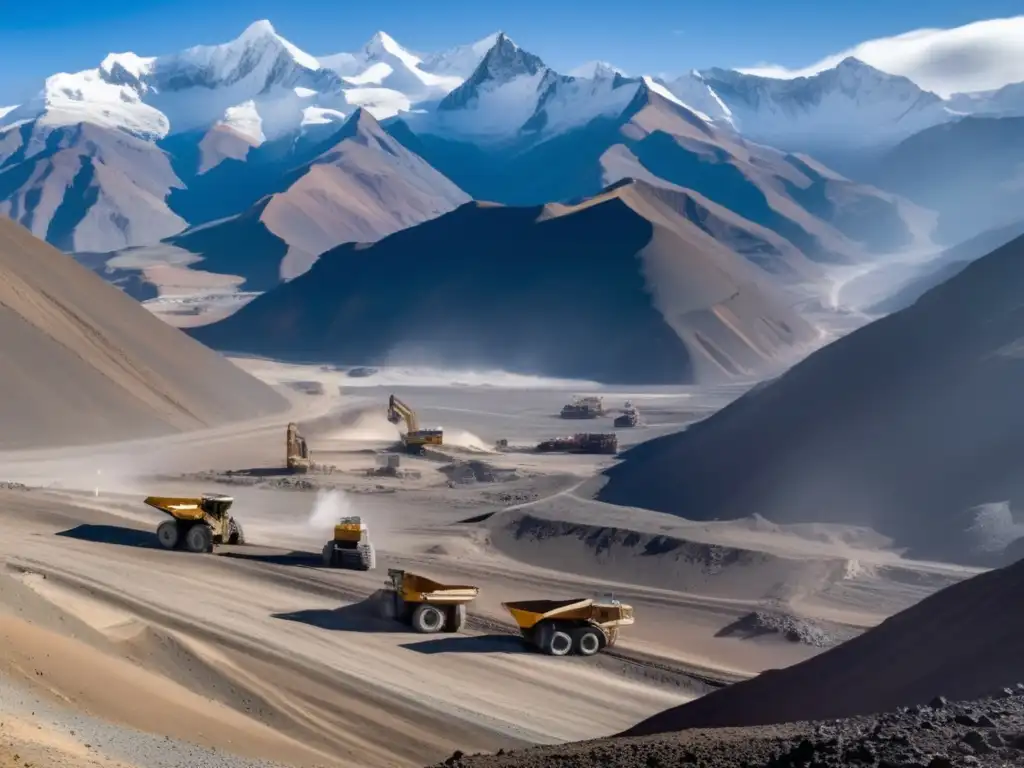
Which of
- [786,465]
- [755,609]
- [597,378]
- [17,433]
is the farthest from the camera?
[597,378]

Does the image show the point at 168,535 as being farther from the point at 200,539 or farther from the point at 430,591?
the point at 430,591

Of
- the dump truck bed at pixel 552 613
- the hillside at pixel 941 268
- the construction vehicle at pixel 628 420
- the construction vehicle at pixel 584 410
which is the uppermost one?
the hillside at pixel 941 268

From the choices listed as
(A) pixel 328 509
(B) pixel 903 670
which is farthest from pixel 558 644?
(A) pixel 328 509

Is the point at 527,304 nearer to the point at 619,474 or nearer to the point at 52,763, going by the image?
the point at 619,474

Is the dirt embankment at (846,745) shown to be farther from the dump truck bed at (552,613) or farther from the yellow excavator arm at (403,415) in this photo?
the yellow excavator arm at (403,415)

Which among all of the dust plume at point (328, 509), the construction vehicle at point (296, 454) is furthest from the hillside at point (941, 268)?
the dust plume at point (328, 509)

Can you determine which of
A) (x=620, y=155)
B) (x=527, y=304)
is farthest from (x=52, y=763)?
(x=620, y=155)
